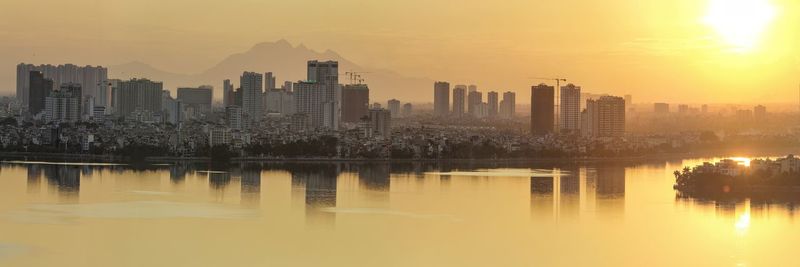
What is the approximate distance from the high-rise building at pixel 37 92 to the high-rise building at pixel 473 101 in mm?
17419

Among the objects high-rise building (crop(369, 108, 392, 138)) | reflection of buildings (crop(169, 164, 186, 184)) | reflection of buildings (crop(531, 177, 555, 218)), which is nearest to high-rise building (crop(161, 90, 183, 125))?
high-rise building (crop(369, 108, 392, 138))

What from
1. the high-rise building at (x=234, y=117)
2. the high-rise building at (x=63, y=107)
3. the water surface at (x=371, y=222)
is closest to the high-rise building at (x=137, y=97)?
the high-rise building at (x=63, y=107)


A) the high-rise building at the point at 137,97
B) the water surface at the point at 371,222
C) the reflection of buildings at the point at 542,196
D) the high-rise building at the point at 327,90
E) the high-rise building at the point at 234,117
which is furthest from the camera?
the high-rise building at the point at 137,97

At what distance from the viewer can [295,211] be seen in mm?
11508

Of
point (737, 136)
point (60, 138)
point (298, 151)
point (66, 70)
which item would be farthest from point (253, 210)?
point (66, 70)

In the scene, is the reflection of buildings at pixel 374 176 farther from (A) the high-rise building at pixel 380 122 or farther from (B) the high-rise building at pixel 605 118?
(B) the high-rise building at pixel 605 118

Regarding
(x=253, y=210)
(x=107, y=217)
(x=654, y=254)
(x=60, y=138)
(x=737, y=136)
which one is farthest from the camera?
(x=737, y=136)

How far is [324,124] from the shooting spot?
37250mm

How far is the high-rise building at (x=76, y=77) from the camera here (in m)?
42.7

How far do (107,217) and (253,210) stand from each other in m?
1.38

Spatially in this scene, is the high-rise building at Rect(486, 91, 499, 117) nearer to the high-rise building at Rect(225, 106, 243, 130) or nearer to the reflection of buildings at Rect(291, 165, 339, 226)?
the high-rise building at Rect(225, 106, 243, 130)

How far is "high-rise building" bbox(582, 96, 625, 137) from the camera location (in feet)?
116

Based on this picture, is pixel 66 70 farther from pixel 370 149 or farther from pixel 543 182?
pixel 543 182

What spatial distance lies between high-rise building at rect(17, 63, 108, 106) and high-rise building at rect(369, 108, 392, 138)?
1396cm
